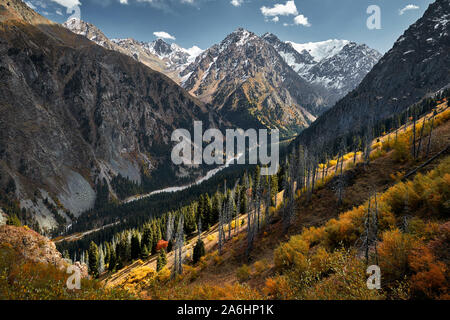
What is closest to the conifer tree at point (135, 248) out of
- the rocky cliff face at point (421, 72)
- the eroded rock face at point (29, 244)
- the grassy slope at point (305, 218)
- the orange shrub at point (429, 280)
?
the grassy slope at point (305, 218)

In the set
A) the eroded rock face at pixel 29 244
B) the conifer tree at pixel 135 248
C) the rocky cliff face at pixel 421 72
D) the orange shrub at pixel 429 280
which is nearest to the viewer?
the orange shrub at pixel 429 280

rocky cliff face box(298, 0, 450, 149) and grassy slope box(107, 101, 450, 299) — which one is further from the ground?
rocky cliff face box(298, 0, 450, 149)

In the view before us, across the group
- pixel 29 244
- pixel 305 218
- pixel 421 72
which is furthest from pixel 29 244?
pixel 421 72

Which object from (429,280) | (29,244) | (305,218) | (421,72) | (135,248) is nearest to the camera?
(429,280)

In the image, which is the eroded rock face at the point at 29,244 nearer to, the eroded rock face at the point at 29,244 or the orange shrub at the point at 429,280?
the eroded rock face at the point at 29,244

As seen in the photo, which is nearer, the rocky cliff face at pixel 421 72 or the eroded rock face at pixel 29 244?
the eroded rock face at pixel 29 244

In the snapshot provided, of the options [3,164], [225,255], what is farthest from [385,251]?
[3,164]

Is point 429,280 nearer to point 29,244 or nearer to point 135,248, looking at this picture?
point 29,244

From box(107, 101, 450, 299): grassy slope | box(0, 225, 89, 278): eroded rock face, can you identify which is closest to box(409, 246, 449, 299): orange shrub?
box(107, 101, 450, 299): grassy slope

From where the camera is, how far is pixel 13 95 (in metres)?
145

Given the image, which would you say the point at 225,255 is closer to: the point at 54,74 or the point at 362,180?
the point at 362,180

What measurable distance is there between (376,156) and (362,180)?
829 centimetres

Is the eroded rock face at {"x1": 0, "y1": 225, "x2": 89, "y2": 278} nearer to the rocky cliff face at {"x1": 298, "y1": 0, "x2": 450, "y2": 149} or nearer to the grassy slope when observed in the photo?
the grassy slope

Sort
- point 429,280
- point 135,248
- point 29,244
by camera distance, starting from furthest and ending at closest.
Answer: point 135,248, point 29,244, point 429,280
